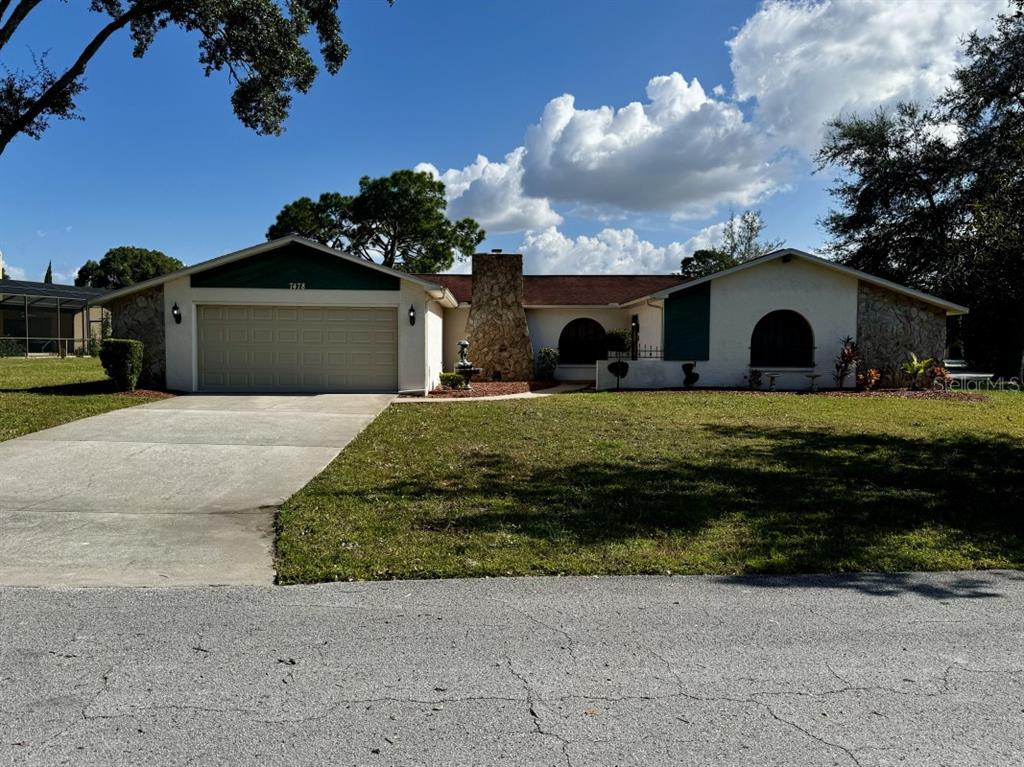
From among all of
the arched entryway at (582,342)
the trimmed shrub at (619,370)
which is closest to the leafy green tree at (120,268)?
the arched entryway at (582,342)

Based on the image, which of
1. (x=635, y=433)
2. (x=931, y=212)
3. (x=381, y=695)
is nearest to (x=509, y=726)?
(x=381, y=695)

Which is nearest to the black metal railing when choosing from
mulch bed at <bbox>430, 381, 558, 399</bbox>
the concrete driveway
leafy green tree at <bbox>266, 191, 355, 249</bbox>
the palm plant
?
mulch bed at <bbox>430, 381, 558, 399</bbox>

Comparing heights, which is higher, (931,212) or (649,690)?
(931,212)

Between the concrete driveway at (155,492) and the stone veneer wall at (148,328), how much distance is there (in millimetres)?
4358

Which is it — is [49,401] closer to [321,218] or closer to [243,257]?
[243,257]

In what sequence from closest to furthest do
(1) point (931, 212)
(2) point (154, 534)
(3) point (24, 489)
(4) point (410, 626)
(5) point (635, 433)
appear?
(4) point (410, 626) → (2) point (154, 534) → (3) point (24, 489) → (5) point (635, 433) → (1) point (931, 212)

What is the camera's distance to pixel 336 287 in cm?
1719

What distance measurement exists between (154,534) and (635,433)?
7389 mm

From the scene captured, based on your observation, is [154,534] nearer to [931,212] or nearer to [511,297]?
[511,297]

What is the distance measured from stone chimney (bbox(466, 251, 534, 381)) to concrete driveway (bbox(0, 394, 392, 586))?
9163mm

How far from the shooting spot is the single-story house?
56.1ft

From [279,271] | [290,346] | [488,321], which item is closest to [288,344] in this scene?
[290,346]

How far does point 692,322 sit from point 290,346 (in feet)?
35.9

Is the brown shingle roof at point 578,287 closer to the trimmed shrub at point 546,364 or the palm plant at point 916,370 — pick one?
the trimmed shrub at point 546,364
